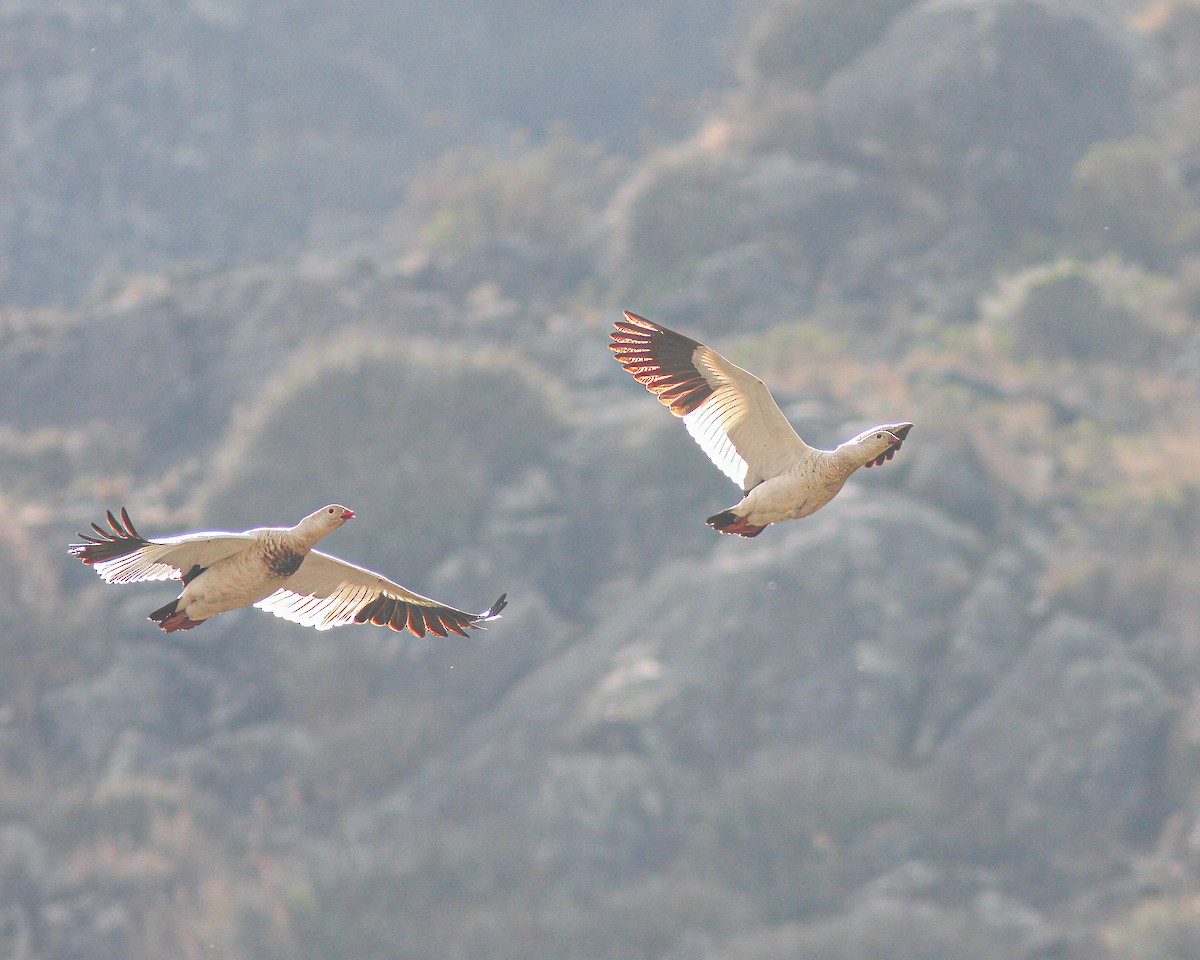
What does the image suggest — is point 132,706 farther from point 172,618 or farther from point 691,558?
point 172,618

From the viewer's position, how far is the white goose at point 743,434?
10070 millimetres

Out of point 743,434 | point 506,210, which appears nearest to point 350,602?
point 743,434

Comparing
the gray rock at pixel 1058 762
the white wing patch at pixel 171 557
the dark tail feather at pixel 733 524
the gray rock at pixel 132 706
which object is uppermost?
the gray rock at pixel 132 706

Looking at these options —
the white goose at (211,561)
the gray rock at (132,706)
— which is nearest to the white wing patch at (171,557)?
the white goose at (211,561)

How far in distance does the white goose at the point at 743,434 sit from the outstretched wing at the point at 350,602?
75.4 inches

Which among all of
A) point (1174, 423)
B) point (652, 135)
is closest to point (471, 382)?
point (1174, 423)

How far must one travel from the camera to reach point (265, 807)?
109 feet

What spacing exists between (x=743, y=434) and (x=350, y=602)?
2.87 metres

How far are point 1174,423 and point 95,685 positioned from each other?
2324 centimetres

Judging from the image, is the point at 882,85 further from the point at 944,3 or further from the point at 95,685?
the point at 95,685

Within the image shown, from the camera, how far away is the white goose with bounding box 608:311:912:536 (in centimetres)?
1007

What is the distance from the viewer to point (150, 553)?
10.2 metres

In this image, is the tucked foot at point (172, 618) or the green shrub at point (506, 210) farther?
the green shrub at point (506, 210)

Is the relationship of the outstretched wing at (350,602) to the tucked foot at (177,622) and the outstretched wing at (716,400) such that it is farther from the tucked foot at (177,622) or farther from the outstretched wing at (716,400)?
the outstretched wing at (716,400)
